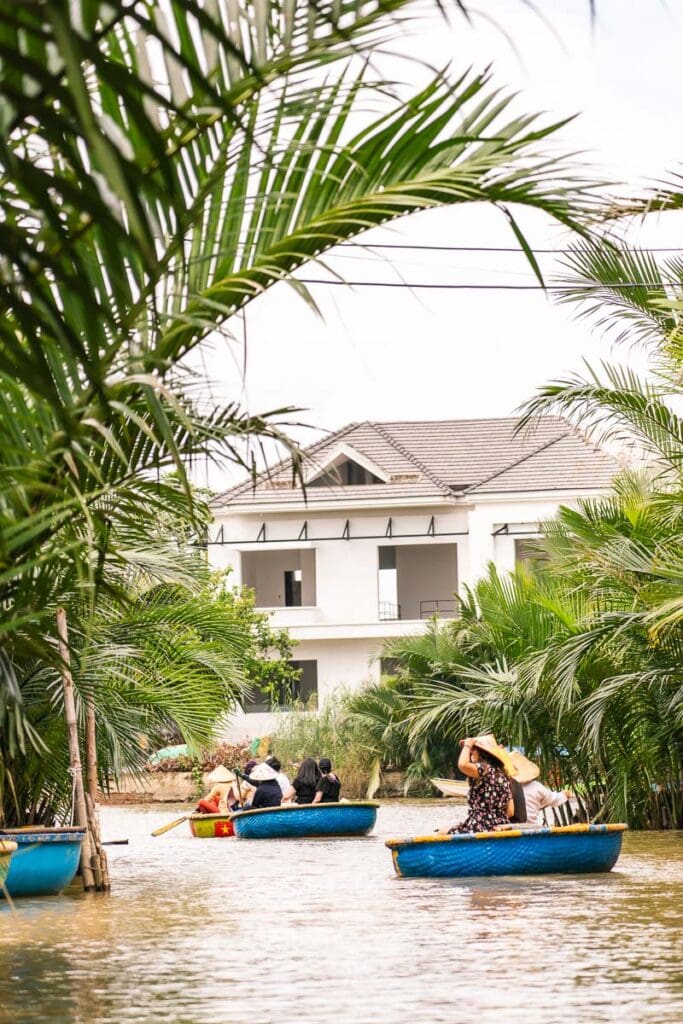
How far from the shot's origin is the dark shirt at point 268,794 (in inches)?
1057

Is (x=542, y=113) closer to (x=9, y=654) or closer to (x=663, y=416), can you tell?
(x=9, y=654)

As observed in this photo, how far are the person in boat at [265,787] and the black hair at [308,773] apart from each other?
421 mm

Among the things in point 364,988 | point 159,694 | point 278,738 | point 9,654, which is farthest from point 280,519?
point 9,654

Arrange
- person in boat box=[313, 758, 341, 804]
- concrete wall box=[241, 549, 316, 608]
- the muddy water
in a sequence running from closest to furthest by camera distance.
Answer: the muddy water < person in boat box=[313, 758, 341, 804] < concrete wall box=[241, 549, 316, 608]

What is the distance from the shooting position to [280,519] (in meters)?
50.2

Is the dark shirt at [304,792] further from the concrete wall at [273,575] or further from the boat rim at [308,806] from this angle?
the concrete wall at [273,575]

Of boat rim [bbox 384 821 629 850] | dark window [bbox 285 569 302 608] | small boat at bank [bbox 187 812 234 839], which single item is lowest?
small boat at bank [bbox 187 812 234 839]

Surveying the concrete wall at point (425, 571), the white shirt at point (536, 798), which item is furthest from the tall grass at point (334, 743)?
the white shirt at point (536, 798)

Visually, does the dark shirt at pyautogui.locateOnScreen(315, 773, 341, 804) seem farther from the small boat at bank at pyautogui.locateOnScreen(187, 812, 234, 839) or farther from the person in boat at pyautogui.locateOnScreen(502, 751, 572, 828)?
the person in boat at pyautogui.locateOnScreen(502, 751, 572, 828)

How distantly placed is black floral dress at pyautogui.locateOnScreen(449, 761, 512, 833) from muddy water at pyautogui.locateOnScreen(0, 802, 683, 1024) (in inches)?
41.9

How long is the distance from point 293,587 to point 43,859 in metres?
38.6

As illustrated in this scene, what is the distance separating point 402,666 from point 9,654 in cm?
3023

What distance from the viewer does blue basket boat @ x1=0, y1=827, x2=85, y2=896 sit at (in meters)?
15.2

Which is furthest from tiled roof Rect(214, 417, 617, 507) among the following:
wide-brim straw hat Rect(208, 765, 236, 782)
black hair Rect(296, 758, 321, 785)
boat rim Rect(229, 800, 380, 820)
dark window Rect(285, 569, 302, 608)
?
boat rim Rect(229, 800, 380, 820)
